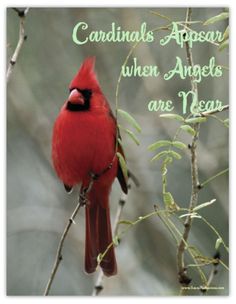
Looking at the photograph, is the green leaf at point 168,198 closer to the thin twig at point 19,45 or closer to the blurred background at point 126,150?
the blurred background at point 126,150

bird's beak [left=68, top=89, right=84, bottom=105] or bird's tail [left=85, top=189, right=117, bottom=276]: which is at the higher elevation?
bird's beak [left=68, top=89, right=84, bottom=105]

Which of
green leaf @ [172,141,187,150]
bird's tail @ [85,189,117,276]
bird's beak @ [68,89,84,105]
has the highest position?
→ bird's beak @ [68,89,84,105]

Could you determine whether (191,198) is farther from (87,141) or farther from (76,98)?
(76,98)

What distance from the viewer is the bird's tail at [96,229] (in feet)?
9.04

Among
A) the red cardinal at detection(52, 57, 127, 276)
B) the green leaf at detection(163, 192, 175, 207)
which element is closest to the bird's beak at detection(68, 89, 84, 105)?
the red cardinal at detection(52, 57, 127, 276)

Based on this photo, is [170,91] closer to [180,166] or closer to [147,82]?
[147,82]

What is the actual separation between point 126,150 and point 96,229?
0.46 m

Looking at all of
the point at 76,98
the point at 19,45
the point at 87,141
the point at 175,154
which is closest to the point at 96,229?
the point at 87,141

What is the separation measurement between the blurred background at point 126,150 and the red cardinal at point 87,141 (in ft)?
0.55

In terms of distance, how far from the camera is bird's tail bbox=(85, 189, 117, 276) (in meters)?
2.75

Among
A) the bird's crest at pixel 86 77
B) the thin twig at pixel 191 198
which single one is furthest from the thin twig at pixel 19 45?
the thin twig at pixel 191 198

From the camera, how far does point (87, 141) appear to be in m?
2.68

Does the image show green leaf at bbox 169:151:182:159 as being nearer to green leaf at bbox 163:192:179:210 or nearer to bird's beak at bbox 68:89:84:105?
green leaf at bbox 163:192:179:210

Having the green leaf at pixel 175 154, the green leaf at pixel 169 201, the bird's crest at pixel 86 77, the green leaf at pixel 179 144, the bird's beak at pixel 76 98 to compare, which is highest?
the bird's crest at pixel 86 77
